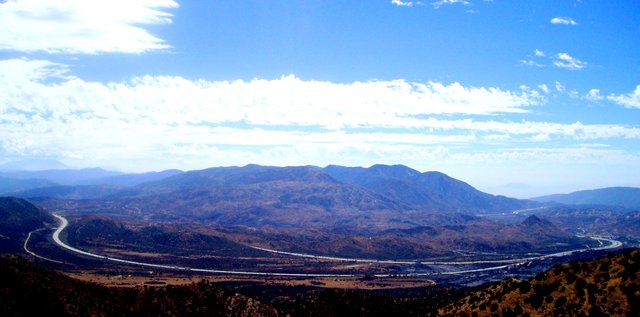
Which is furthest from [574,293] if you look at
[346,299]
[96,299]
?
[96,299]

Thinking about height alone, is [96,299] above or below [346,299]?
above

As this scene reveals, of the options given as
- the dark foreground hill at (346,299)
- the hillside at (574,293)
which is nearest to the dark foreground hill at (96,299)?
the dark foreground hill at (346,299)

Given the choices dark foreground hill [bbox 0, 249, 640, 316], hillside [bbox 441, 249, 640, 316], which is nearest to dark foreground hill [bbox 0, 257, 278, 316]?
dark foreground hill [bbox 0, 249, 640, 316]

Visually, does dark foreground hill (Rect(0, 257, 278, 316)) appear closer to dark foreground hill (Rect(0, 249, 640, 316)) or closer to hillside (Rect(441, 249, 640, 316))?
dark foreground hill (Rect(0, 249, 640, 316))

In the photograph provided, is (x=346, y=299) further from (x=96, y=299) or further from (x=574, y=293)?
(x=574, y=293)

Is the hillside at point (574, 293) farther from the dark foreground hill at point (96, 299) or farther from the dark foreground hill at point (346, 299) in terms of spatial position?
the dark foreground hill at point (96, 299)

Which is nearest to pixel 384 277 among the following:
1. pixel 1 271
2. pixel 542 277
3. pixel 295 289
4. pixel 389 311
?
pixel 295 289
